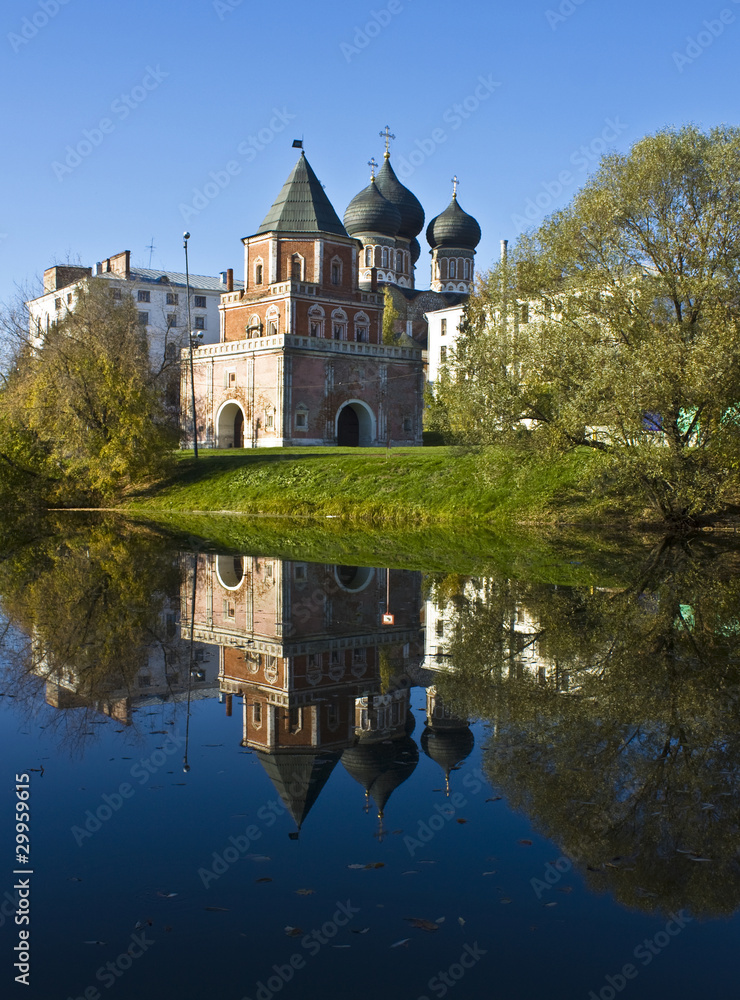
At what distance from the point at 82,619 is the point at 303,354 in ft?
120

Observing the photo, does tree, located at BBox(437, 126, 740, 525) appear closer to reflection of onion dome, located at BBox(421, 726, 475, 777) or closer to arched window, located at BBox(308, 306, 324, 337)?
reflection of onion dome, located at BBox(421, 726, 475, 777)

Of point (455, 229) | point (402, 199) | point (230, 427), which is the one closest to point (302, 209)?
point (230, 427)

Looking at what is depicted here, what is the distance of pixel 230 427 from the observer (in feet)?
171

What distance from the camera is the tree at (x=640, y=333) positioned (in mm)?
20422

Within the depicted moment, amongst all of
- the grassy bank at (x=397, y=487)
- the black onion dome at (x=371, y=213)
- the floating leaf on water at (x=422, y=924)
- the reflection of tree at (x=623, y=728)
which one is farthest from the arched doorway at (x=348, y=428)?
the floating leaf on water at (x=422, y=924)

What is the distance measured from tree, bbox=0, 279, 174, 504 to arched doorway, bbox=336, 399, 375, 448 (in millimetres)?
15880

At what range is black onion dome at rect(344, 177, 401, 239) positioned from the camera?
241ft

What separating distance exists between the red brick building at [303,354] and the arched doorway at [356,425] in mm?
55

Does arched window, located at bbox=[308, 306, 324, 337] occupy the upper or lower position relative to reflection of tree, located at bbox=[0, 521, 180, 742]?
upper

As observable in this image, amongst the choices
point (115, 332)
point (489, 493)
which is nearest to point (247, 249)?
point (115, 332)

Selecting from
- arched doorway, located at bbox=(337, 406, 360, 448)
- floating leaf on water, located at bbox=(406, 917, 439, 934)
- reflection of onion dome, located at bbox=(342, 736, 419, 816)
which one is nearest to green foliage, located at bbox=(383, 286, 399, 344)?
arched doorway, located at bbox=(337, 406, 360, 448)

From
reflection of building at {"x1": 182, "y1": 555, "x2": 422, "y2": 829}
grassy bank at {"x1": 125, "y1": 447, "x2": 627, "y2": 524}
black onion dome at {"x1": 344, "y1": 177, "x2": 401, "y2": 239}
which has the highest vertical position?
black onion dome at {"x1": 344, "y1": 177, "x2": 401, "y2": 239}

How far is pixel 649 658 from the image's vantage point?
9.88 metres

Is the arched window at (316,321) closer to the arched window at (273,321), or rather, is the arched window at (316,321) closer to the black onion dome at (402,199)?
the arched window at (273,321)
